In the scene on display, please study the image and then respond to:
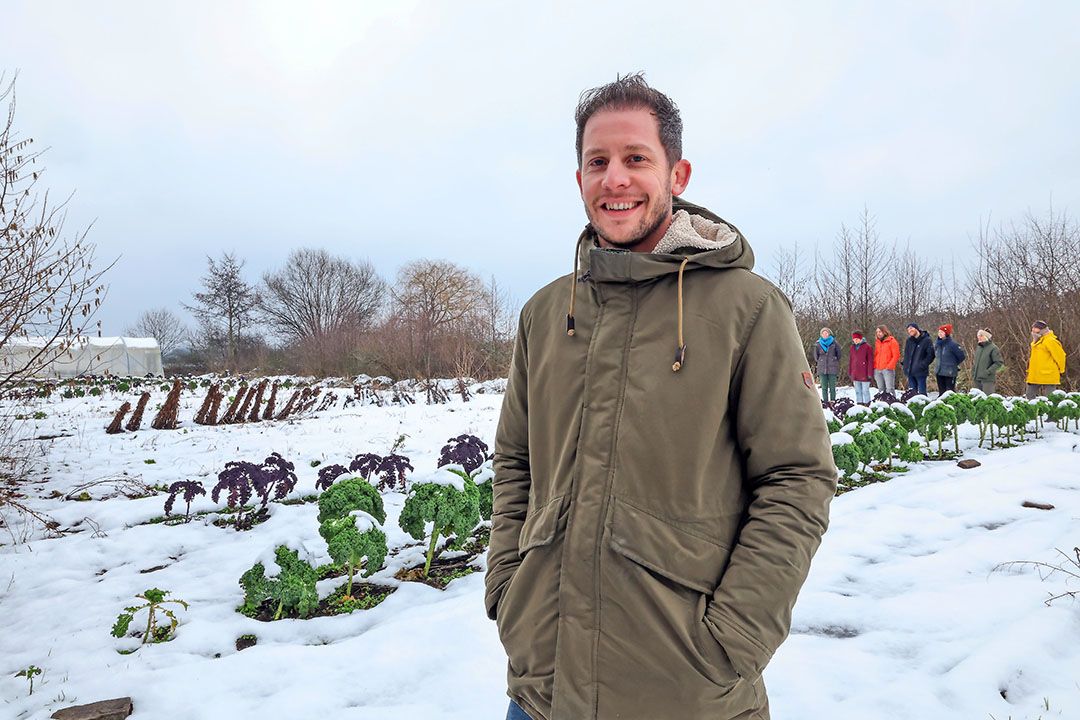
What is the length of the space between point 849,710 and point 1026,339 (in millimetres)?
16910

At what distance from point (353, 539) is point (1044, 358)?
12.9 meters

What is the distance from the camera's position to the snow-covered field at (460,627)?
8.32 ft

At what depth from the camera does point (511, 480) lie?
1.62m

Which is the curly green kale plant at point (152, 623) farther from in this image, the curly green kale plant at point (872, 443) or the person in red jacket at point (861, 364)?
the person in red jacket at point (861, 364)

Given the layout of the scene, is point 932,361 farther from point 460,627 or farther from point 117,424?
point 117,424

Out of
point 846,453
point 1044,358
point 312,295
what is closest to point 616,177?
point 846,453

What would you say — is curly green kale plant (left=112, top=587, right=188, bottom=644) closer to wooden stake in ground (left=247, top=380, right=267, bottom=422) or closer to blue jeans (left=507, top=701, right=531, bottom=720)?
blue jeans (left=507, top=701, right=531, bottom=720)

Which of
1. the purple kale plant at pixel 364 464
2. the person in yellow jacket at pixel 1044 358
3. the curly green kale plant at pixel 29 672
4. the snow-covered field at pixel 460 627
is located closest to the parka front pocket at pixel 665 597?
the snow-covered field at pixel 460 627

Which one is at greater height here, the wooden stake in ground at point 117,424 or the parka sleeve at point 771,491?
the parka sleeve at point 771,491

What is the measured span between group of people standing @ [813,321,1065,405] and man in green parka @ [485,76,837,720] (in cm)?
1259

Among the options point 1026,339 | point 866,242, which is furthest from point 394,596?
point 866,242

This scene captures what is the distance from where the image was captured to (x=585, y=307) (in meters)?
1.41

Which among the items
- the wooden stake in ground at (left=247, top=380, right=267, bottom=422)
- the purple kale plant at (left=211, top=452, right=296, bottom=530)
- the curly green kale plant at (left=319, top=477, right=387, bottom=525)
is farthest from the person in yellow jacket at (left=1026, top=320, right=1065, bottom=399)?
the wooden stake in ground at (left=247, top=380, right=267, bottom=422)

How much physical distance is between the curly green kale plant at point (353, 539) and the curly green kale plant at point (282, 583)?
0.20m
